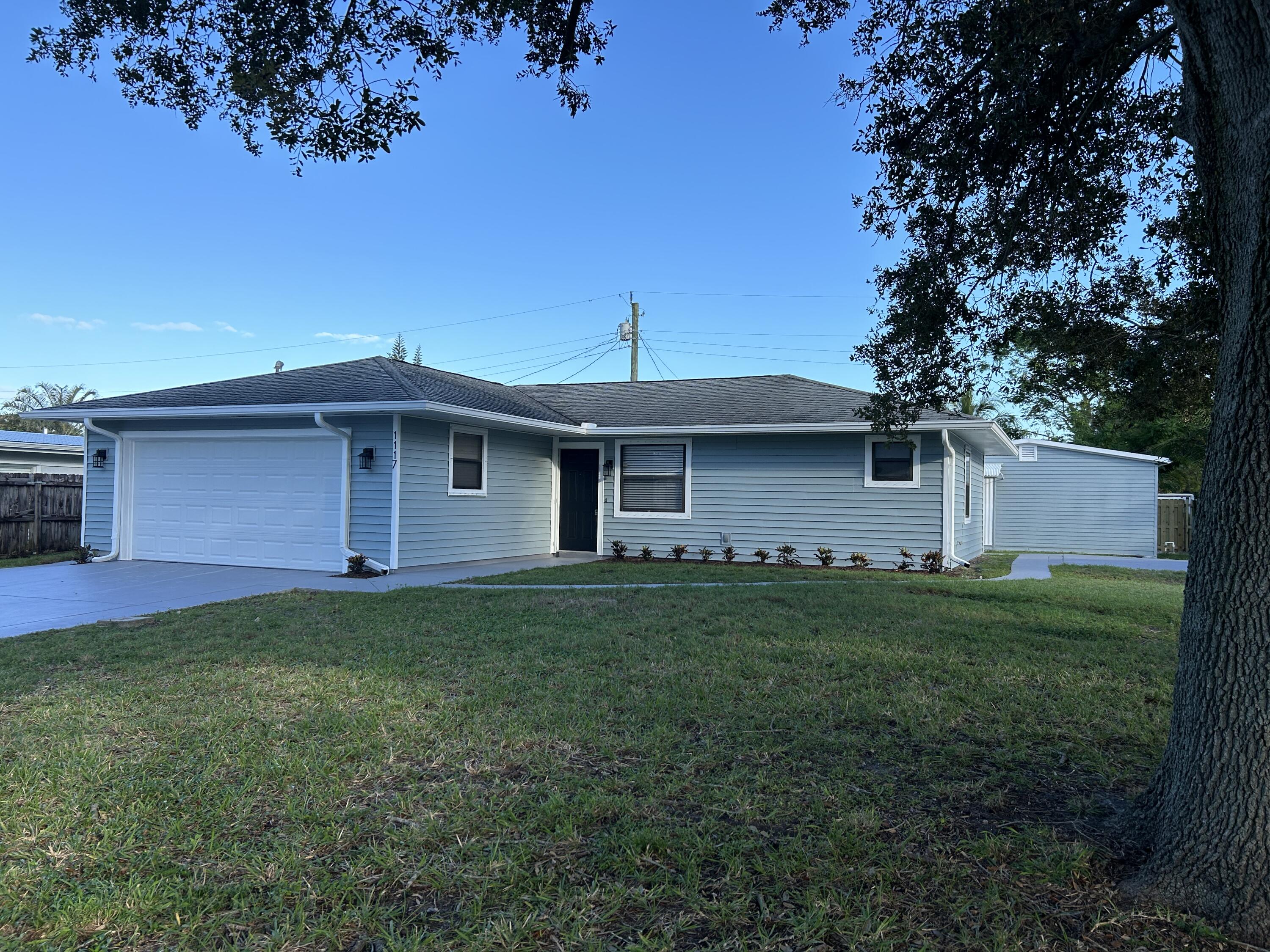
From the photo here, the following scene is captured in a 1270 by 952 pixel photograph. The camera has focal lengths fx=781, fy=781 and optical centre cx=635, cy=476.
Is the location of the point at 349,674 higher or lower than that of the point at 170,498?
lower

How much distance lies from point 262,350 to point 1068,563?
144ft

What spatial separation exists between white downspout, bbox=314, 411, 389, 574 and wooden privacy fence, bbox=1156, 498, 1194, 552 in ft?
62.3

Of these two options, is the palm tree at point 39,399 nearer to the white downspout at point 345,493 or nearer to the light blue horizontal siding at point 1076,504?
the white downspout at point 345,493

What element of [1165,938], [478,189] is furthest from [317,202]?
[1165,938]

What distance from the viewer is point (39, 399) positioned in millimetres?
41219

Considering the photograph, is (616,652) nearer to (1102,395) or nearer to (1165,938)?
(1165,938)

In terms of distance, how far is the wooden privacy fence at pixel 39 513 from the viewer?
13602 millimetres

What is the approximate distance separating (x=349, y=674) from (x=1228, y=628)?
15.5 feet

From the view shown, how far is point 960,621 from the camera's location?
24.4ft

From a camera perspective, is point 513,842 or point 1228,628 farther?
point 513,842

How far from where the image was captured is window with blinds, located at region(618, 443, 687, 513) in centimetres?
1438

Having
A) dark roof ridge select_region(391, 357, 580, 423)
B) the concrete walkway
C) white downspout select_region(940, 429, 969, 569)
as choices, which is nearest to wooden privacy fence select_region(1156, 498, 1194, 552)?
the concrete walkway

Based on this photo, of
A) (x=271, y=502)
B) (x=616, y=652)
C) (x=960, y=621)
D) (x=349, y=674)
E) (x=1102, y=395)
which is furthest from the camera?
(x=271, y=502)

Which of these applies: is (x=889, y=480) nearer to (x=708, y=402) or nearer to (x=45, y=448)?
(x=708, y=402)
